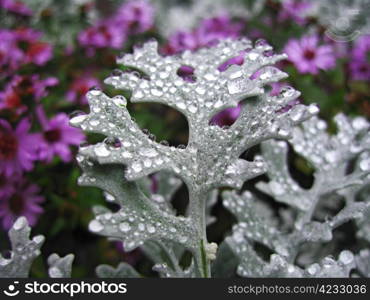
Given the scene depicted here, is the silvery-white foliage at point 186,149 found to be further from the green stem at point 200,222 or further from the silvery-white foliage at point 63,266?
the silvery-white foliage at point 63,266

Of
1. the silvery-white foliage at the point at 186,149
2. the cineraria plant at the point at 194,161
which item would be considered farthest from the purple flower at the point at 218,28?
the silvery-white foliage at the point at 186,149

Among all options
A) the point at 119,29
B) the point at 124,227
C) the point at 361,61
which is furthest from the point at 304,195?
the point at 119,29

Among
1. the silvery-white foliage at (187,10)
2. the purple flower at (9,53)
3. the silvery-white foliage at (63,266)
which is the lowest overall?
A: the silvery-white foliage at (63,266)

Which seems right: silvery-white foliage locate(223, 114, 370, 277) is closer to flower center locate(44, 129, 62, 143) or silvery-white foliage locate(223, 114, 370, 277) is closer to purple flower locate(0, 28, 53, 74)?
flower center locate(44, 129, 62, 143)

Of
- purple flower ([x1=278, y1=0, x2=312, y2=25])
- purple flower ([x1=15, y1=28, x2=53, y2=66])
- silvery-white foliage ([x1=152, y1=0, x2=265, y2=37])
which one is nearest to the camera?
purple flower ([x1=15, y1=28, x2=53, y2=66])

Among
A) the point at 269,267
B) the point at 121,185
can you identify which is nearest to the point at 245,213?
the point at 269,267

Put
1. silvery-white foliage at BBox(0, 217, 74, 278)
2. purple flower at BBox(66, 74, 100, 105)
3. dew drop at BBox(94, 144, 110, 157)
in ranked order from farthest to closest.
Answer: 1. purple flower at BBox(66, 74, 100, 105)
2. silvery-white foliage at BBox(0, 217, 74, 278)
3. dew drop at BBox(94, 144, 110, 157)

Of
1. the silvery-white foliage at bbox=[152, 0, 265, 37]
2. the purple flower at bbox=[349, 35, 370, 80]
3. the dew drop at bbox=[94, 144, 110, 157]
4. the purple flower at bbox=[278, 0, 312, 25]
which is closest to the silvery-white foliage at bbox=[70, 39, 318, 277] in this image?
the dew drop at bbox=[94, 144, 110, 157]
